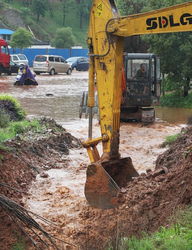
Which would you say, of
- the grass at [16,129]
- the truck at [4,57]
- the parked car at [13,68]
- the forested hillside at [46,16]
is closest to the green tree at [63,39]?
the forested hillside at [46,16]

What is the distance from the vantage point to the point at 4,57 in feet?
122

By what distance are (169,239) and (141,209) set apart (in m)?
1.79

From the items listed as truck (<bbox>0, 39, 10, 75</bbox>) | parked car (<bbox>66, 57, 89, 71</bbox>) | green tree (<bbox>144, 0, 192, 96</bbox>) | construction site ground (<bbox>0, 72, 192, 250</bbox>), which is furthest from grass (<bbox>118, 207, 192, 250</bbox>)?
parked car (<bbox>66, 57, 89, 71</bbox>)

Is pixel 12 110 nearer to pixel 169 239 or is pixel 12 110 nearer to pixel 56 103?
pixel 56 103

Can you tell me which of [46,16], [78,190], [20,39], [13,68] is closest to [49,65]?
[13,68]

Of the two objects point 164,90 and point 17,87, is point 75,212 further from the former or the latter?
point 17,87

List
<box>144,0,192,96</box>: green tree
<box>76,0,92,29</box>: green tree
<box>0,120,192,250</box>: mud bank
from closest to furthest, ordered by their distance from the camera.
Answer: <box>0,120,192,250</box>: mud bank, <box>144,0,192,96</box>: green tree, <box>76,0,92,29</box>: green tree

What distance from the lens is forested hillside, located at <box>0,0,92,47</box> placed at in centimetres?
6812

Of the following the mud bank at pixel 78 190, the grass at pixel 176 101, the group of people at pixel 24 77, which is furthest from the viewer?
the group of people at pixel 24 77

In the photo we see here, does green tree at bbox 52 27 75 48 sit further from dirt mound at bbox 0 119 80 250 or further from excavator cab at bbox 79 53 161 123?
dirt mound at bbox 0 119 80 250

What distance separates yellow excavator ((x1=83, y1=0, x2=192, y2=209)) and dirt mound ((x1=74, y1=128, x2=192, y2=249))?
0.83 feet

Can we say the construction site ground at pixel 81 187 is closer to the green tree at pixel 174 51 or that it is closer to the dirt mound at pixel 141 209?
the dirt mound at pixel 141 209

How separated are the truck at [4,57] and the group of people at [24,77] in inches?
249

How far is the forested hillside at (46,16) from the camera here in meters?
68.1
